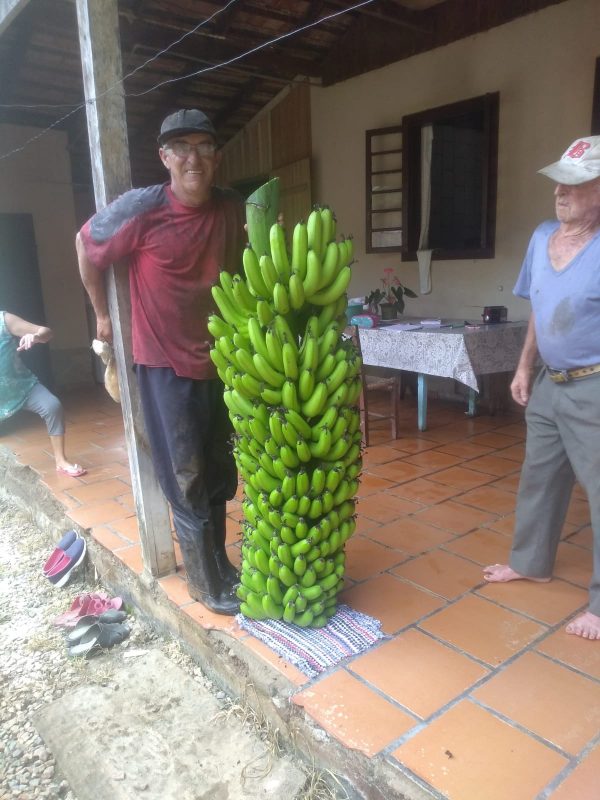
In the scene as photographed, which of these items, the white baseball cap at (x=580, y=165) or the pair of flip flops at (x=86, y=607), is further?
the pair of flip flops at (x=86, y=607)

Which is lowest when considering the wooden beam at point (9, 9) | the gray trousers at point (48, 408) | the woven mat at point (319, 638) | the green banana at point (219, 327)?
the woven mat at point (319, 638)

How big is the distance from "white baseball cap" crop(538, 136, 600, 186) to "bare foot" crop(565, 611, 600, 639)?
5.40ft

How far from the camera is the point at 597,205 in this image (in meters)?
2.18

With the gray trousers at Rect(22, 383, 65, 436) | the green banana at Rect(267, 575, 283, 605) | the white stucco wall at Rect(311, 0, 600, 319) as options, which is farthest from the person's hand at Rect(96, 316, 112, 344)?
the white stucco wall at Rect(311, 0, 600, 319)

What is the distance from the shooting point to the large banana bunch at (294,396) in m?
2.06

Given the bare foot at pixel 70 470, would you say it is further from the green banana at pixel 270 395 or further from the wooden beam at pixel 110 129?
the green banana at pixel 270 395

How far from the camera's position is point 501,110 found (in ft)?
18.0

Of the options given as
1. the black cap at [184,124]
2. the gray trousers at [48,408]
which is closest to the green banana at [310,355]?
the black cap at [184,124]

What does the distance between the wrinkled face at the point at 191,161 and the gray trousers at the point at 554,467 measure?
1605 mm

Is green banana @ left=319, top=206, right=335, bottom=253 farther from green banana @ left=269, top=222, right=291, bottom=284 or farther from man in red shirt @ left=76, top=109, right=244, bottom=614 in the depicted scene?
man in red shirt @ left=76, top=109, right=244, bottom=614

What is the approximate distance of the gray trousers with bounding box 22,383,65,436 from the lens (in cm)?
459

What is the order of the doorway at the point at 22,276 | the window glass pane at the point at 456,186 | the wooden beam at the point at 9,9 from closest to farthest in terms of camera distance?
1. the wooden beam at the point at 9,9
2. the window glass pane at the point at 456,186
3. the doorway at the point at 22,276

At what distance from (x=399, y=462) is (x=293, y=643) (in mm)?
2333

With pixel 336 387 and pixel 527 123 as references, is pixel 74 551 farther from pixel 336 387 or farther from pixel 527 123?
pixel 527 123
